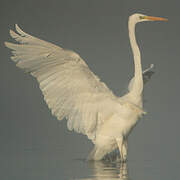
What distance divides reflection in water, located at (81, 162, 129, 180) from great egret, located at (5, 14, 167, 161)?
296 millimetres

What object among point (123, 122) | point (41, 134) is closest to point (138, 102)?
point (123, 122)

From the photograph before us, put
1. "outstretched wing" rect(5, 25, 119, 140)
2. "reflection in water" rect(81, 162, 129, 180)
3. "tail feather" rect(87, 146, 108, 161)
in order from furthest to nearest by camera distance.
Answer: "tail feather" rect(87, 146, 108, 161) → "outstretched wing" rect(5, 25, 119, 140) → "reflection in water" rect(81, 162, 129, 180)

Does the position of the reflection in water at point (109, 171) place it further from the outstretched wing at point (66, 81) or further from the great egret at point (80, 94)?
the outstretched wing at point (66, 81)

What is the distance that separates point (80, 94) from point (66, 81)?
0.20 metres

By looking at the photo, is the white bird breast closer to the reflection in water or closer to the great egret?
the great egret

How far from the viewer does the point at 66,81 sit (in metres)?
6.30

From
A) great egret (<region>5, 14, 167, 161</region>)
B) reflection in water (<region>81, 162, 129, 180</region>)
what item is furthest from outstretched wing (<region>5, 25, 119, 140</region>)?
reflection in water (<region>81, 162, 129, 180</region>)

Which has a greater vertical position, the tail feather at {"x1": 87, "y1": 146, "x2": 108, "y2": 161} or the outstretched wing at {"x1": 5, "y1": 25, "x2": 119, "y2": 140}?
the outstretched wing at {"x1": 5, "y1": 25, "x2": 119, "y2": 140}

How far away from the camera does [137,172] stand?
5344 millimetres

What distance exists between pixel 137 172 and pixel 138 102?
1140 millimetres

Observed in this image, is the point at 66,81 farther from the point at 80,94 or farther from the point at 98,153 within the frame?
the point at 98,153

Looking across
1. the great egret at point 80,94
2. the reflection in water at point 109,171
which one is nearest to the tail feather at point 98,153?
the great egret at point 80,94

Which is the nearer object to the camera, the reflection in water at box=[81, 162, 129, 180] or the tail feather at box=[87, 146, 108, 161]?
the reflection in water at box=[81, 162, 129, 180]

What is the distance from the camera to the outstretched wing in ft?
20.4
